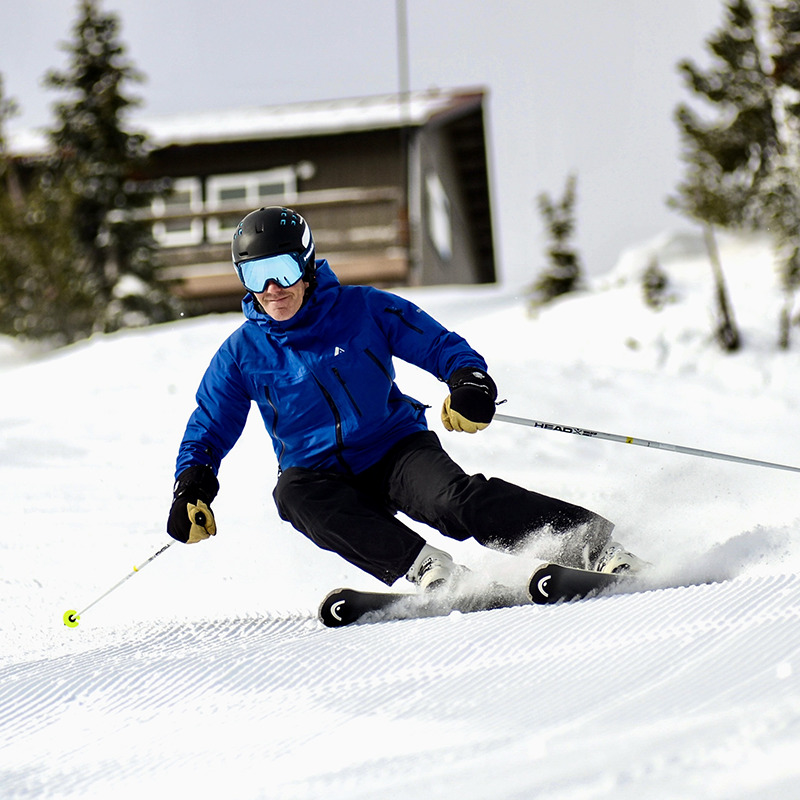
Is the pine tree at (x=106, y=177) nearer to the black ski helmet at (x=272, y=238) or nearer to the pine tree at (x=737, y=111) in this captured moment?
the pine tree at (x=737, y=111)

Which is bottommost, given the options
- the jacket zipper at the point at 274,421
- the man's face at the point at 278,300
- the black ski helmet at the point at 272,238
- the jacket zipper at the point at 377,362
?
the jacket zipper at the point at 274,421

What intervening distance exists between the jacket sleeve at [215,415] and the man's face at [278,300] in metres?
0.23

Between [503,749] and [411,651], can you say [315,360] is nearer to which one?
[411,651]

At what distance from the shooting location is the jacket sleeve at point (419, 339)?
10.0 ft

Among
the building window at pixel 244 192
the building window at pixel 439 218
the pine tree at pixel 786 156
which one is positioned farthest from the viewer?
the building window at pixel 439 218

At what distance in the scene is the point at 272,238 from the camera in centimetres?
304

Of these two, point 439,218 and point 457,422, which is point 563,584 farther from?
point 439,218

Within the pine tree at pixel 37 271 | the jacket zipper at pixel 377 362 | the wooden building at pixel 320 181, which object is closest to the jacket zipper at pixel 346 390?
the jacket zipper at pixel 377 362

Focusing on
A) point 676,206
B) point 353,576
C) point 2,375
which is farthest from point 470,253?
point 353,576

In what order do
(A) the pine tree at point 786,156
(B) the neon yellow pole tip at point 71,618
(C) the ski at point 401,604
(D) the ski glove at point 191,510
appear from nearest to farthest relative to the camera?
(C) the ski at point 401,604 < (D) the ski glove at point 191,510 < (B) the neon yellow pole tip at point 71,618 < (A) the pine tree at point 786,156

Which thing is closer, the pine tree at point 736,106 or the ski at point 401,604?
the ski at point 401,604

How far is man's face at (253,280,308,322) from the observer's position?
9.95ft

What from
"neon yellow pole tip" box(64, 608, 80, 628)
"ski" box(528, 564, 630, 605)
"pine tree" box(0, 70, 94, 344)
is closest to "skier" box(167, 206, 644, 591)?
"ski" box(528, 564, 630, 605)

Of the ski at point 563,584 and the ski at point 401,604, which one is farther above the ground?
the ski at point 563,584
